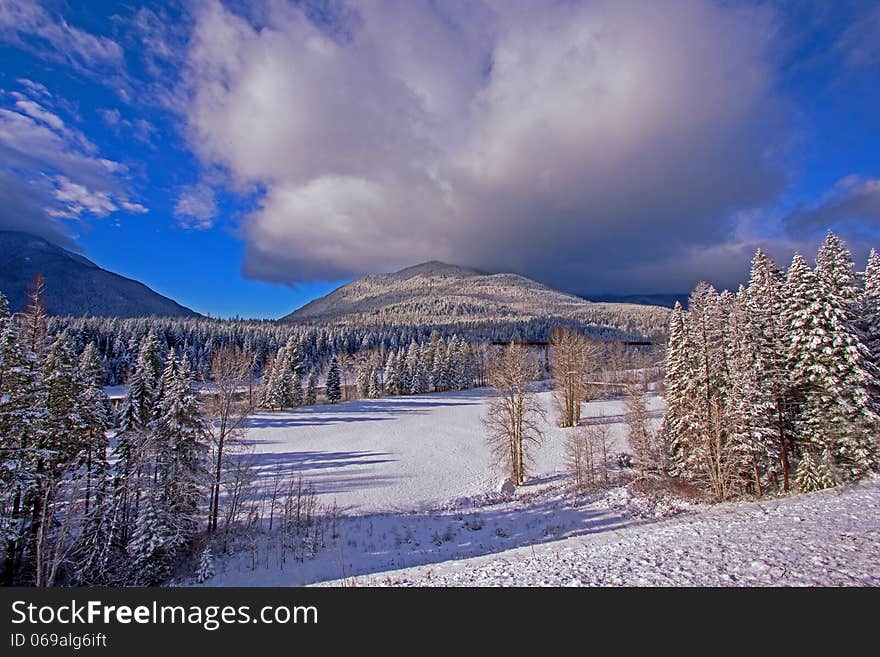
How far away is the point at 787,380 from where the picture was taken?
22531 mm

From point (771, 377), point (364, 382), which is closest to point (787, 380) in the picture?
point (771, 377)

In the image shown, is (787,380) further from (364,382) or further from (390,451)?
(364,382)

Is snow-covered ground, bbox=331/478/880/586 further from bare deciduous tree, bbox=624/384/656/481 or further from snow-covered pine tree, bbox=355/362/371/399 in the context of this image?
snow-covered pine tree, bbox=355/362/371/399

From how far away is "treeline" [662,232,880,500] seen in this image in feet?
67.3

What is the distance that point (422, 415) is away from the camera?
5609cm

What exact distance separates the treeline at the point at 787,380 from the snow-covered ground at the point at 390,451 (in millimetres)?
14634

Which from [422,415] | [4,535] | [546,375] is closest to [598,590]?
[4,535]

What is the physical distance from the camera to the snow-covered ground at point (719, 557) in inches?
324

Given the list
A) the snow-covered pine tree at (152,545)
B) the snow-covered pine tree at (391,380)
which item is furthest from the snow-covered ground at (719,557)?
the snow-covered pine tree at (391,380)

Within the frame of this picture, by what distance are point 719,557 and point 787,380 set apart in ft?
64.5

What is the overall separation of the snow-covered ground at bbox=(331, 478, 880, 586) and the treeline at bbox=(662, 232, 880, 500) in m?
9.28

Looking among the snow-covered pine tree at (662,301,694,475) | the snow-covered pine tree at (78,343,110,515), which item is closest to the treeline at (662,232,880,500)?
the snow-covered pine tree at (662,301,694,475)

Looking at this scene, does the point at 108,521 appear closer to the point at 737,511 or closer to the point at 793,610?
the point at 793,610

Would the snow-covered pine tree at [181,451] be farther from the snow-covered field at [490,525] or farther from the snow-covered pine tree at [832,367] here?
the snow-covered pine tree at [832,367]
